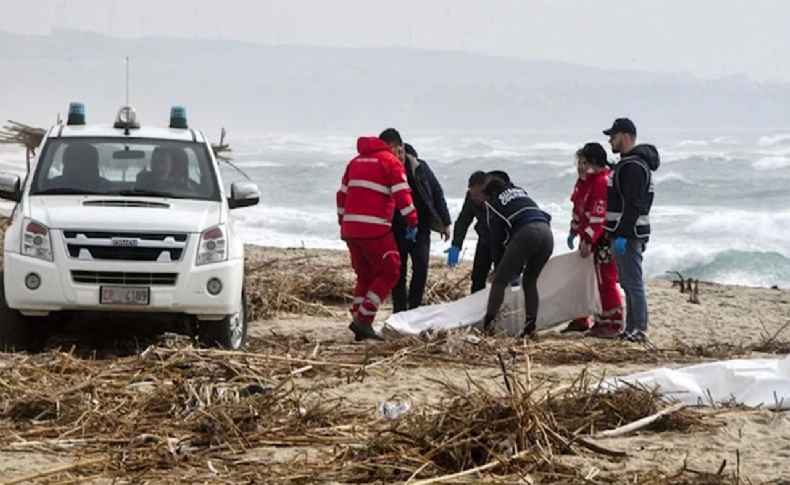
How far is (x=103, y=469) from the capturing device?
6410mm

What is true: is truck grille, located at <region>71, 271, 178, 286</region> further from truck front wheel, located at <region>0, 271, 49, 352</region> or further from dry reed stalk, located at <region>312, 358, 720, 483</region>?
dry reed stalk, located at <region>312, 358, 720, 483</region>

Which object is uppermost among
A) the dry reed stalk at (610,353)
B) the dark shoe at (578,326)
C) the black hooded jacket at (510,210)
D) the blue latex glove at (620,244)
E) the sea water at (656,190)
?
the black hooded jacket at (510,210)

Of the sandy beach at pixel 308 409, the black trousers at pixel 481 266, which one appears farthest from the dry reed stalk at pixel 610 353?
the black trousers at pixel 481 266

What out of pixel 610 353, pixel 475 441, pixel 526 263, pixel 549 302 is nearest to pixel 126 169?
pixel 526 263

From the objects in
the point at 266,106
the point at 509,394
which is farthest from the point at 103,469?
the point at 266,106

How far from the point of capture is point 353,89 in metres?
115

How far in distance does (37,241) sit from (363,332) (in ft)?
9.58

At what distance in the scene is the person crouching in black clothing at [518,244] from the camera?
11.4 m

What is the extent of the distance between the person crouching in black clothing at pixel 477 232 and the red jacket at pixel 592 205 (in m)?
0.71

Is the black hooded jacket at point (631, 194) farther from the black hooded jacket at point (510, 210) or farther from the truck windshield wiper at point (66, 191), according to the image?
the truck windshield wiper at point (66, 191)

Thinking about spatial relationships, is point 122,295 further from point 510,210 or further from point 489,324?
point 510,210

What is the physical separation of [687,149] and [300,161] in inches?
708

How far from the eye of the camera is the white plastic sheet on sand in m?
8.05

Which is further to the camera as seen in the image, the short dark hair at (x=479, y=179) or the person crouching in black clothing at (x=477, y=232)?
the person crouching in black clothing at (x=477, y=232)
